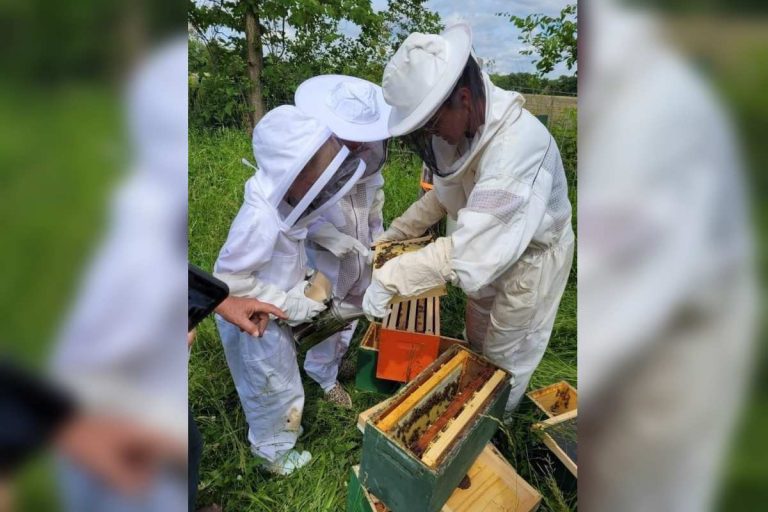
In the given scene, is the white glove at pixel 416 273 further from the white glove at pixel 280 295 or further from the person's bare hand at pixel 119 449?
the person's bare hand at pixel 119 449

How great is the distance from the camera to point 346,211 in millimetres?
3172

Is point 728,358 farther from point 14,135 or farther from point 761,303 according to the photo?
point 14,135

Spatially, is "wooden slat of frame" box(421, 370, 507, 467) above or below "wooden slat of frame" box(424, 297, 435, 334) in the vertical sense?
below

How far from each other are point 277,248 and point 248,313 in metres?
0.38

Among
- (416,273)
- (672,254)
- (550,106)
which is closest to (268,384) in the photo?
(416,273)

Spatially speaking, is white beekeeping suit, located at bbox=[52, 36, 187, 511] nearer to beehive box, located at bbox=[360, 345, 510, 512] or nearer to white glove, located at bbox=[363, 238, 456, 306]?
beehive box, located at bbox=[360, 345, 510, 512]

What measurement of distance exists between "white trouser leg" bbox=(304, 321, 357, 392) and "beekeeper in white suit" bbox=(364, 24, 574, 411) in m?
1.25

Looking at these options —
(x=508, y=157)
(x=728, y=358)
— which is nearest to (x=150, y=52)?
(x=728, y=358)

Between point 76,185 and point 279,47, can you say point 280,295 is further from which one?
point 279,47

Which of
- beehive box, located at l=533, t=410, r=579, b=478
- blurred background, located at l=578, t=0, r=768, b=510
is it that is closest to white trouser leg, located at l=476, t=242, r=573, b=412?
beehive box, located at l=533, t=410, r=579, b=478

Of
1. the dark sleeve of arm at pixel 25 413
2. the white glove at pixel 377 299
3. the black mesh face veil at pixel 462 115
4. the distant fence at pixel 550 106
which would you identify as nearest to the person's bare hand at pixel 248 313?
the white glove at pixel 377 299

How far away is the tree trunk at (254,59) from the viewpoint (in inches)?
249

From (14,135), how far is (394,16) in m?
9.21

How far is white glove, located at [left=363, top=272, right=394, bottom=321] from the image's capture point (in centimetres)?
220
